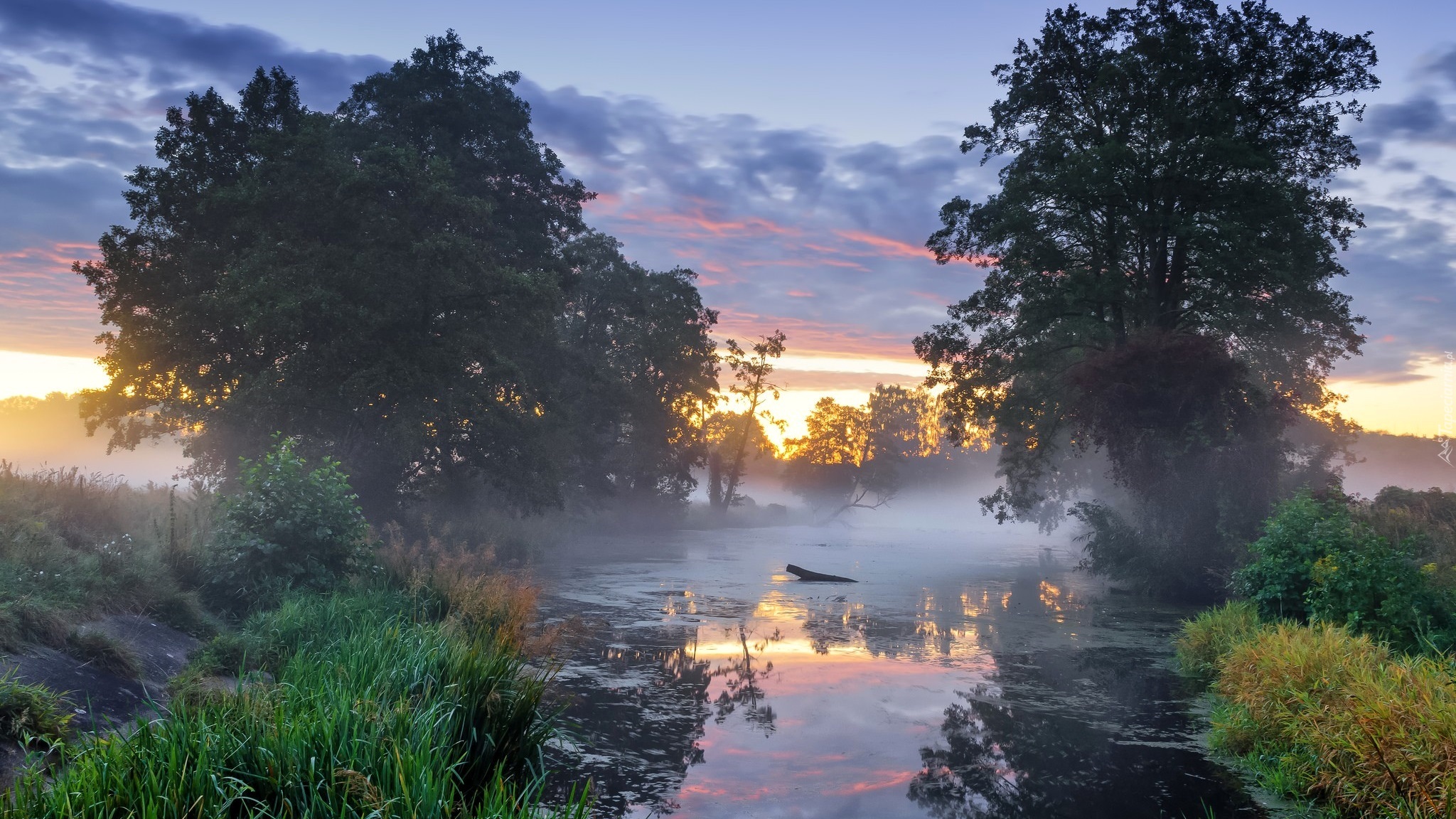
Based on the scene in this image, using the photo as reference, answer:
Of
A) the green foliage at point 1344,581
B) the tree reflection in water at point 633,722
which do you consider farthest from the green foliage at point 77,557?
the green foliage at point 1344,581

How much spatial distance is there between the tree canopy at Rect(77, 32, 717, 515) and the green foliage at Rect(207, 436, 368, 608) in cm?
1013

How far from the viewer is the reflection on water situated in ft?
28.0

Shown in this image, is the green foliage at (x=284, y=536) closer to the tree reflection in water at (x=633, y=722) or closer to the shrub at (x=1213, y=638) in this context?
the tree reflection in water at (x=633, y=722)

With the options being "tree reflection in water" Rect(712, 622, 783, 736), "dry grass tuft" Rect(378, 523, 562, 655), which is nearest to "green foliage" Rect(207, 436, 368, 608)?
"dry grass tuft" Rect(378, 523, 562, 655)

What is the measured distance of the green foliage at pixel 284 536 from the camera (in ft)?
44.6

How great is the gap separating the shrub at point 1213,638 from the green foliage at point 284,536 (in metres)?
13.6

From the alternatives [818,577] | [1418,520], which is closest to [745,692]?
[1418,520]

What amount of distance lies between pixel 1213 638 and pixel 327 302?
22115mm

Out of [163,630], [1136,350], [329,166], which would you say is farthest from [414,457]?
[1136,350]

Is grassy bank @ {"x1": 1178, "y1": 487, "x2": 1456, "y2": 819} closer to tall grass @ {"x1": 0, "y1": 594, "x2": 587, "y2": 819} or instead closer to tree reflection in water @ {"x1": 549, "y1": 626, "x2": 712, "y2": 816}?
tree reflection in water @ {"x1": 549, "y1": 626, "x2": 712, "y2": 816}

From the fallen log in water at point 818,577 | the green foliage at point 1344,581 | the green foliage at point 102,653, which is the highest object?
the green foliage at point 1344,581

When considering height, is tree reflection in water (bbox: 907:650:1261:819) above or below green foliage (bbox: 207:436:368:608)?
below

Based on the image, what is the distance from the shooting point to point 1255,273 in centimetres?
2588

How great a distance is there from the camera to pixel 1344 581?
1227 cm
